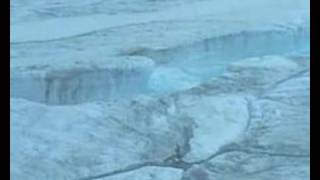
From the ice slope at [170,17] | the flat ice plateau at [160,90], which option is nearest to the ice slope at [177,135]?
the flat ice plateau at [160,90]

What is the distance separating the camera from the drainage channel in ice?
132 centimetres

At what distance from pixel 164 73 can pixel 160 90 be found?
56 millimetres

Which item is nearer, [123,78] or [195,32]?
[123,78]

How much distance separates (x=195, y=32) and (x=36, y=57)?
399 mm

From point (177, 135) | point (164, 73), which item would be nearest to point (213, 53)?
point (164, 73)

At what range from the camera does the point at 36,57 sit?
1.42 metres

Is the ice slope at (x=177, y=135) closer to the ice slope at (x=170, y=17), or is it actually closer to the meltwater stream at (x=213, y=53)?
the meltwater stream at (x=213, y=53)

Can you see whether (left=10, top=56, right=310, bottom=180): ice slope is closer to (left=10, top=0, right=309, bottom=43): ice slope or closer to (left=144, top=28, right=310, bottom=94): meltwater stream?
Answer: (left=144, top=28, right=310, bottom=94): meltwater stream

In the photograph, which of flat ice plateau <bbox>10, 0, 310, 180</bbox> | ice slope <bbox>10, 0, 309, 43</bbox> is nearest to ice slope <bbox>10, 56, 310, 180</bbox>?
flat ice plateau <bbox>10, 0, 310, 180</bbox>

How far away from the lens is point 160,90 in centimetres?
134

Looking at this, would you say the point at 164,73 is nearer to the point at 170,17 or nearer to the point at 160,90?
the point at 160,90

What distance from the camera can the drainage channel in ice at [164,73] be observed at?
132cm
